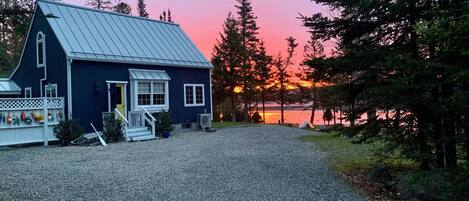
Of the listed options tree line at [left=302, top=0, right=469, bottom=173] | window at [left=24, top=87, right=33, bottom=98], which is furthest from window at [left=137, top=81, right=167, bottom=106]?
tree line at [left=302, top=0, right=469, bottom=173]

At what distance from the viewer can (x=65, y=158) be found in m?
11.0

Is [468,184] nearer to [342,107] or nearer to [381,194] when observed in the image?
[381,194]

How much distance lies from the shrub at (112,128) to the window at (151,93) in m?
2.18

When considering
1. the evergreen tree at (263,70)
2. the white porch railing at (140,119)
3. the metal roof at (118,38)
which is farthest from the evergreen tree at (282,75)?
the white porch railing at (140,119)

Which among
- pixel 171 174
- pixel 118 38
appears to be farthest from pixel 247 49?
pixel 171 174

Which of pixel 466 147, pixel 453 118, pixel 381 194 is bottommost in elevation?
pixel 381 194

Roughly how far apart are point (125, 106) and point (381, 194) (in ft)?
43.5

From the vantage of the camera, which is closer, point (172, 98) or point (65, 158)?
point (65, 158)

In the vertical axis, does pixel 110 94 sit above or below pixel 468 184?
above

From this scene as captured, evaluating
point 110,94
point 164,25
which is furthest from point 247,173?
point 164,25

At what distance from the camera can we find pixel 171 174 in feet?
27.1

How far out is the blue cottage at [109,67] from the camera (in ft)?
53.8

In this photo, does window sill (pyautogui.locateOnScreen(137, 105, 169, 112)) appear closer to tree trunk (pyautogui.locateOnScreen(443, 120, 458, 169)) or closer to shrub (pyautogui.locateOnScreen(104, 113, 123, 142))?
shrub (pyautogui.locateOnScreen(104, 113, 123, 142))

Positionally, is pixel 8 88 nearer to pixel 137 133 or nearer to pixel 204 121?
pixel 137 133
